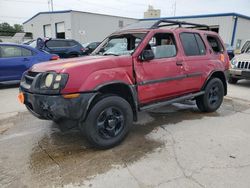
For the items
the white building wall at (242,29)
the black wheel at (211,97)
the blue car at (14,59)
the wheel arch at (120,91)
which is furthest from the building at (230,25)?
the wheel arch at (120,91)

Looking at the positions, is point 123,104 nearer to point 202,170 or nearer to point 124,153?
point 124,153

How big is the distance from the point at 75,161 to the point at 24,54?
20.4 ft

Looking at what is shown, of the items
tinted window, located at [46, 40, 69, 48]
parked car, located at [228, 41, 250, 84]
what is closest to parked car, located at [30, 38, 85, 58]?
tinted window, located at [46, 40, 69, 48]

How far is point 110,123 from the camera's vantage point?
3.58m

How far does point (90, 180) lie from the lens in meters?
2.84

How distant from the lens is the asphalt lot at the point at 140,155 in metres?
2.84

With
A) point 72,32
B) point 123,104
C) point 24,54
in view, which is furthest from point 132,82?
point 72,32

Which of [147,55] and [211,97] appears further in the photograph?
[211,97]

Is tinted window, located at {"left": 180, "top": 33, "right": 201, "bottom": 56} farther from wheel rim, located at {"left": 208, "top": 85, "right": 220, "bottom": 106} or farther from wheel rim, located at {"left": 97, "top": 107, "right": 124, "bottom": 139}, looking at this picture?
wheel rim, located at {"left": 97, "top": 107, "right": 124, "bottom": 139}

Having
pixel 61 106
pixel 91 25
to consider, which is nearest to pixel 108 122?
pixel 61 106

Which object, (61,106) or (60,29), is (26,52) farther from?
(60,29)

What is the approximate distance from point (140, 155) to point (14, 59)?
20.9 feet

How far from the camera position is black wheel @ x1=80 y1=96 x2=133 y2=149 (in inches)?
132

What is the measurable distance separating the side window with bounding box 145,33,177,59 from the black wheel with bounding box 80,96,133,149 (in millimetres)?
1152
